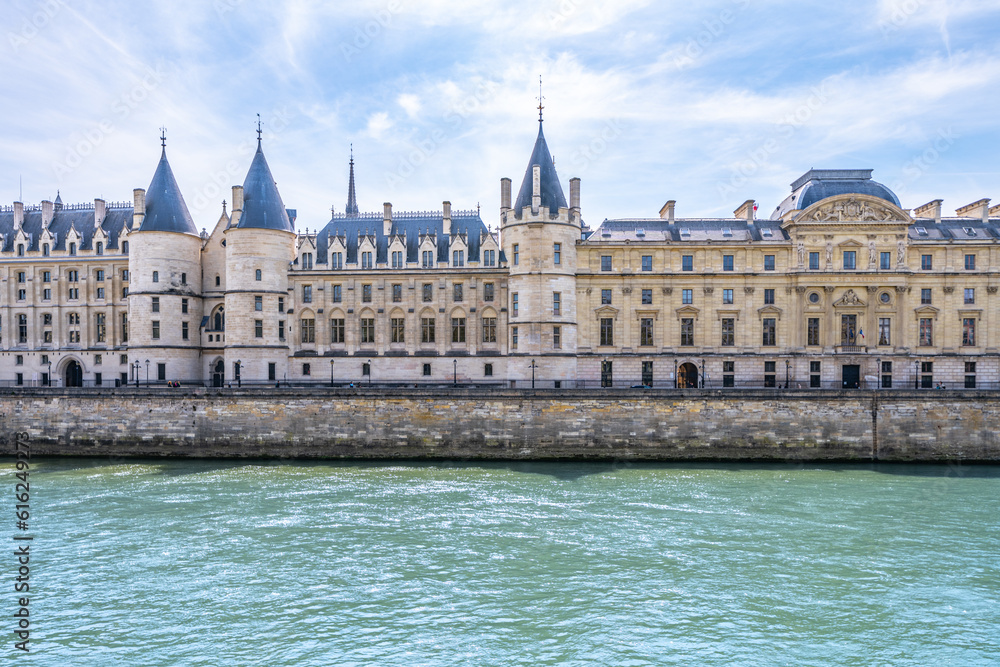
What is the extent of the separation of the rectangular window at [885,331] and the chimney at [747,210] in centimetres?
1123

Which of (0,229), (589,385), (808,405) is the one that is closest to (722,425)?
(808,405)

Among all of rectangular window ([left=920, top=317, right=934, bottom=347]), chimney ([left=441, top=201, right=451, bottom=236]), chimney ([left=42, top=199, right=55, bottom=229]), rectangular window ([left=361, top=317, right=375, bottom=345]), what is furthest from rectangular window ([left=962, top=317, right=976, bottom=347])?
chimney ([left=42, top=199, right=55, bottom=229])

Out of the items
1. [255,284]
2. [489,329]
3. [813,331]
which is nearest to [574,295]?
[489,329]

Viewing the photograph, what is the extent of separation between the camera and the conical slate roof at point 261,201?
137ft

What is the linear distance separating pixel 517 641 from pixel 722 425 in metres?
22.5

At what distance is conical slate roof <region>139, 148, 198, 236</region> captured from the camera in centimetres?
4334

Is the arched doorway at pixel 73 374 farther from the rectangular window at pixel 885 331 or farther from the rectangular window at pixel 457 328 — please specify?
the rectangular window at pixel 885 331

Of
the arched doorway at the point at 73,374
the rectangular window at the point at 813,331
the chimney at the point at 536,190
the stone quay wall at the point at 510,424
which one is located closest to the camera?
the stone quay wall at the point at 510,424

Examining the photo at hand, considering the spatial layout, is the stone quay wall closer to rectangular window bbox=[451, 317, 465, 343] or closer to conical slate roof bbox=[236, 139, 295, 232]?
rectangular window bbox=[451, 317, 465, 343]

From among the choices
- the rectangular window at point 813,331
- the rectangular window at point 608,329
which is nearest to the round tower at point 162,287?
the rectangular window at point 608,329

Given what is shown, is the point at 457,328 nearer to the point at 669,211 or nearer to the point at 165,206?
the point at 669,211

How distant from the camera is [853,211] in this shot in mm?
41031

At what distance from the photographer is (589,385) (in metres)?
42.0

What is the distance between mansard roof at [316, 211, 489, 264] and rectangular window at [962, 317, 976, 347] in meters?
34.2
